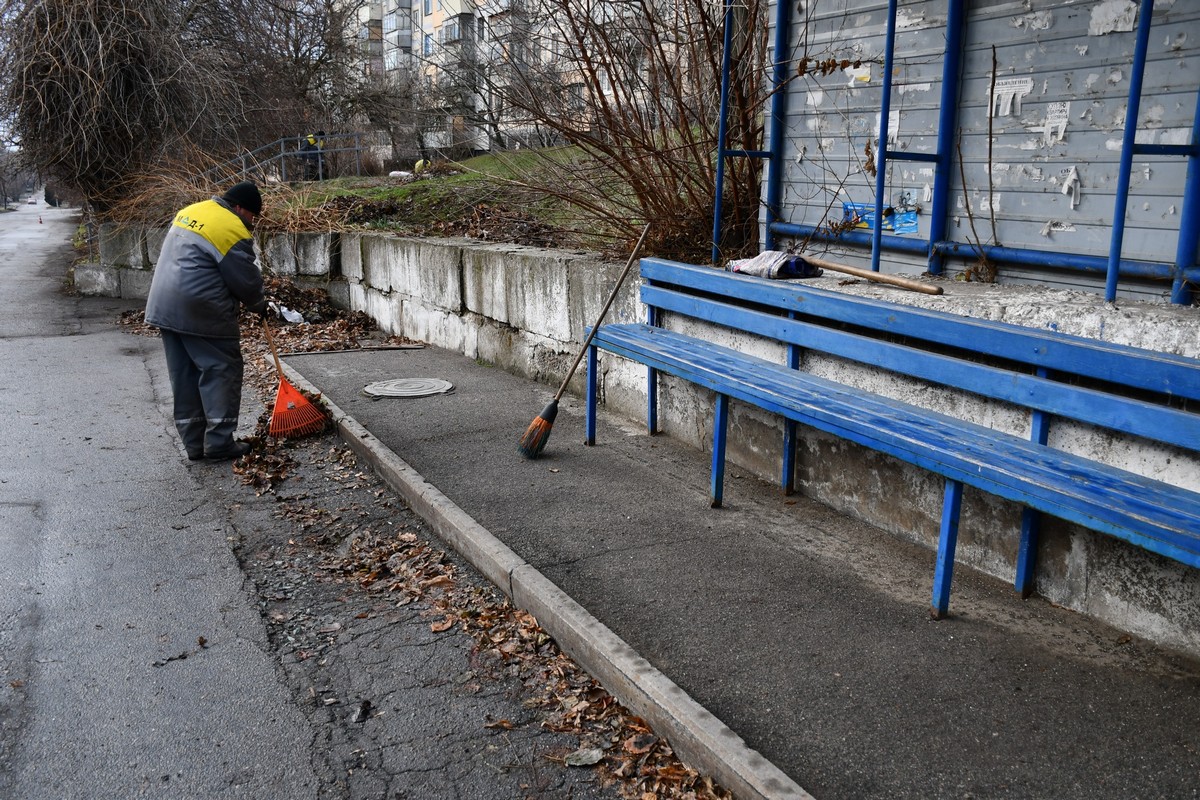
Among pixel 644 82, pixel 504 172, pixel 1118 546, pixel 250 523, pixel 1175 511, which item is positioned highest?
pixel 644 82

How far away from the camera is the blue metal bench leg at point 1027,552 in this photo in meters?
3.94

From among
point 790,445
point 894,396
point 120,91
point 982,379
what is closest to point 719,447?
point 790,445

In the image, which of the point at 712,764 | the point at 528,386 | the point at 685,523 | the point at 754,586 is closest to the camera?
the point at 712,764

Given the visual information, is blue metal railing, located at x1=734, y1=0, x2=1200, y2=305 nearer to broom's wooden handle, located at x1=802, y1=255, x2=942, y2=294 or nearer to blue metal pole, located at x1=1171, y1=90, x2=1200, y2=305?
blue metal pole, located at x1=1171, y1=90, x2=1200, y2=305

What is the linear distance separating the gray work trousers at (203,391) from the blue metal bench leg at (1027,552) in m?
4.97

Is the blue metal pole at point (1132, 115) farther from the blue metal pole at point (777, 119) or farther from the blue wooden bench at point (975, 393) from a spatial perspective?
the blue metal pole at point (777, 119)

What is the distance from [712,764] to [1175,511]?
1598mm

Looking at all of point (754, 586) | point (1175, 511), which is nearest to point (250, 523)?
point (754, 586)

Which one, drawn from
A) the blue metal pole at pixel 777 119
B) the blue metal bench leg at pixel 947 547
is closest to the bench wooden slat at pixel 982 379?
the blue metal bench leg at pixel 947 547

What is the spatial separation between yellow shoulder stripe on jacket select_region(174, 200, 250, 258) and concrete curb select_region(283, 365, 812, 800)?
2217 mm

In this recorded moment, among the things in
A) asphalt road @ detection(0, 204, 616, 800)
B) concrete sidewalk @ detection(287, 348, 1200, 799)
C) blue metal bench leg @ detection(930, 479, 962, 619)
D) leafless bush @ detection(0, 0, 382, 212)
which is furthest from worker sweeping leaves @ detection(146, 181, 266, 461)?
leafless bush @ detection(0, 0, 382, 212)

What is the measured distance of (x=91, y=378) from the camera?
31.3 ft

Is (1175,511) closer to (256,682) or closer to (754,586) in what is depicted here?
(754,586)

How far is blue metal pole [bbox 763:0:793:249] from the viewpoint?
6641 mm
